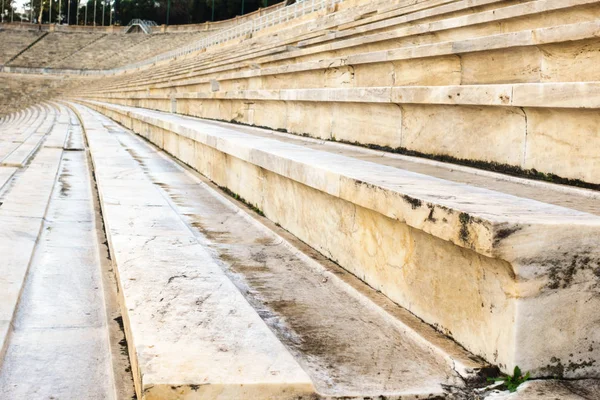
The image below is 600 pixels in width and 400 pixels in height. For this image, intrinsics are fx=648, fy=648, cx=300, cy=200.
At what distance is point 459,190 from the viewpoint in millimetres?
2396

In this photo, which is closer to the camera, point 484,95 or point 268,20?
point 484,95

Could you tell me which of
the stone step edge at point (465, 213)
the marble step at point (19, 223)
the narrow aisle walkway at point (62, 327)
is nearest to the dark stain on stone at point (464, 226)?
the stone step edge at point (465, 213)

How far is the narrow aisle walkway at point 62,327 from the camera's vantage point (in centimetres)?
184

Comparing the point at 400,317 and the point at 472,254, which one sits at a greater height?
the point at 472,254

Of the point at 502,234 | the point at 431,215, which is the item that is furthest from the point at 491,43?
the point at 502,234

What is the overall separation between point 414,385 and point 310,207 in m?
1.63

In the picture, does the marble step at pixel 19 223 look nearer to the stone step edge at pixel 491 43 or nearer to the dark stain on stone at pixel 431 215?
the dark stain on stone at pixel 431 215

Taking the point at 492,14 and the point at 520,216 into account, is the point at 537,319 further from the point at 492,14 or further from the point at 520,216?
the point at 492,14

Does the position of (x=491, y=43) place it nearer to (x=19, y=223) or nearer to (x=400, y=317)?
(x=400, y=317)

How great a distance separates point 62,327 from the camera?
2.31 m

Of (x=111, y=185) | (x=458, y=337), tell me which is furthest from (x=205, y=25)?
(x=458, y=337)

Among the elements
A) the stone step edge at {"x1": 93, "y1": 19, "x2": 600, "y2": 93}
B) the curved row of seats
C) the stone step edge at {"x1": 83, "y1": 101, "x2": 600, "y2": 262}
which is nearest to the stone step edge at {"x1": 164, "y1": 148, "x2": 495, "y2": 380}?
the stone step edge at {"x1": 83, "y1": 101, "x2": 600, "y2": 262}

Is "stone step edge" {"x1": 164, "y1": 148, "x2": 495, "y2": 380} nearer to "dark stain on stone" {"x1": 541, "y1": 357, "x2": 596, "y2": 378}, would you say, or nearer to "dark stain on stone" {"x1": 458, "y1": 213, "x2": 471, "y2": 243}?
"dark stain on stone" {"x1": 541, "y1": 357, "x2": 596, "y2": 378}

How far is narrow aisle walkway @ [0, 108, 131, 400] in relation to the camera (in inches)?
72.6
